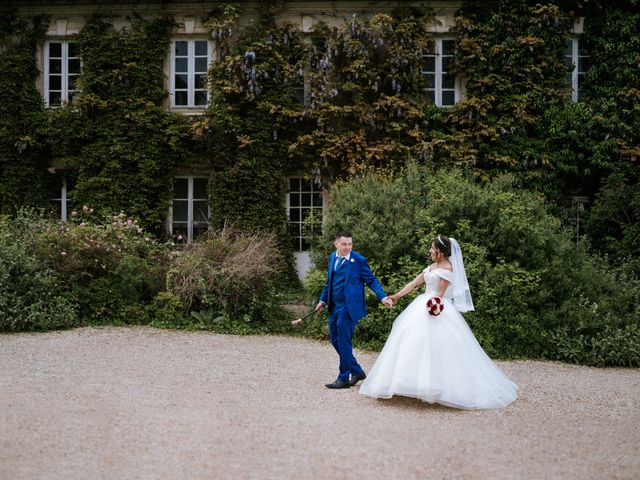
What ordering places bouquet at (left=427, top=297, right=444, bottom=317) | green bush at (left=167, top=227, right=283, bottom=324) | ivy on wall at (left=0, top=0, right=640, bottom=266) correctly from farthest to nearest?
ivy on wall at (left=0, top=0, right=640, bottom=266), green bush at (left=167, top=227, right=283, bottom=324), bouquet at (left=427, top=297, right=444, bottom=317)

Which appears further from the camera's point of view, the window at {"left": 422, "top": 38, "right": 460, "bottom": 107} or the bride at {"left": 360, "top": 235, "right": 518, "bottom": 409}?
the window at {"left": 422, "top": 38, "right": 460, "bottom": 107}

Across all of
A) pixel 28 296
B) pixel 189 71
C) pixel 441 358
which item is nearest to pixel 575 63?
pixel 189 71

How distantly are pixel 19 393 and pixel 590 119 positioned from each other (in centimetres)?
1270

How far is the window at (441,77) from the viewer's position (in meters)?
15.8

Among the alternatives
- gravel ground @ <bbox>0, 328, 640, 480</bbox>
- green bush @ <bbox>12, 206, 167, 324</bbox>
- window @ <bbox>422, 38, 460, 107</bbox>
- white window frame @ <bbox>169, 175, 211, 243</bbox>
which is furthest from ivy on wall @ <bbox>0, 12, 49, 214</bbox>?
window @ <bbox>422, 38, 460, 107</bbox>

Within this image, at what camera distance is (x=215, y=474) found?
4.41 m

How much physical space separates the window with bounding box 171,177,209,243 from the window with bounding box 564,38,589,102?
8.70 metres

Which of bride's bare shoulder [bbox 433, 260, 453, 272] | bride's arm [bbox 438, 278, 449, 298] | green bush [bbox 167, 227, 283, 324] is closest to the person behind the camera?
bride's arm [bbox 438, 278, 449, 298]

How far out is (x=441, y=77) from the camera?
52.1 feet

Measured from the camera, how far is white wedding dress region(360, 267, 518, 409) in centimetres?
626

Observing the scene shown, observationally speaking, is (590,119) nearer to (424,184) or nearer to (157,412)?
(424,184)

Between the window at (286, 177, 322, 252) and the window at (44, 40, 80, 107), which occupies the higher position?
the window at (44, 40, 80, 107)

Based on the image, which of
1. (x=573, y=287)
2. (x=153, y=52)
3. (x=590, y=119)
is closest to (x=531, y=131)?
(x=590, y=119)

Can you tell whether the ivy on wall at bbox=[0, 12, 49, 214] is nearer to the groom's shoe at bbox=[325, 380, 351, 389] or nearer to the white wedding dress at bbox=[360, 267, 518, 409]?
the groom's shoe at bbox=[325, 380, 351, 389]
